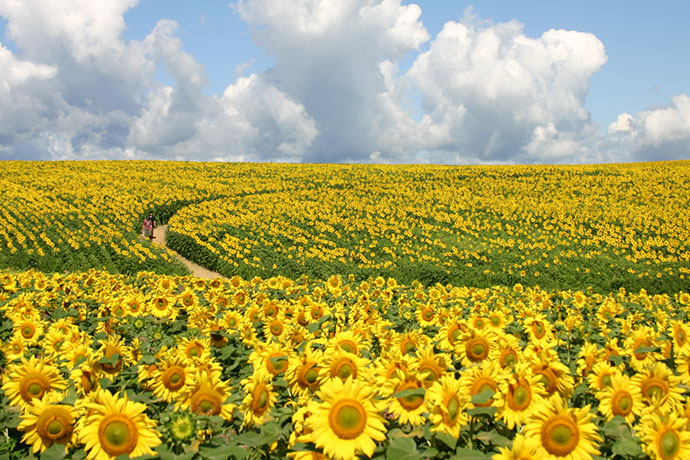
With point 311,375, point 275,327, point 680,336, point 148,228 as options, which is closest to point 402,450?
point 311,375

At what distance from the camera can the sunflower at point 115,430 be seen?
93.4 inches

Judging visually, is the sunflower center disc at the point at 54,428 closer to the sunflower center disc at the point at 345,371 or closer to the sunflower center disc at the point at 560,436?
the sunflower center disc at the point at 345,371

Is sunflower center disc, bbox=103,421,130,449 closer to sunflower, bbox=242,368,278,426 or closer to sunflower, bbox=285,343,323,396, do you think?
sunflower, bbox=242,368,278,426

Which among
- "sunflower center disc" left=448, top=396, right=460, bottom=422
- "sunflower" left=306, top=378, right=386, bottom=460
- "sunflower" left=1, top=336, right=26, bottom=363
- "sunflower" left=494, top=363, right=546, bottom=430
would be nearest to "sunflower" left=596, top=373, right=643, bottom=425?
"sunflower" left=494, top=363, right=546, bottom=430

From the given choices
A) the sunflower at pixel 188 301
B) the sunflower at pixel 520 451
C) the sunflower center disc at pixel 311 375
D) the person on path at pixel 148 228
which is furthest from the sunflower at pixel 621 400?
the person on path at pixel 148 228

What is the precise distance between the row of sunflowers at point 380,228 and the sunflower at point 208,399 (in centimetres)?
1929

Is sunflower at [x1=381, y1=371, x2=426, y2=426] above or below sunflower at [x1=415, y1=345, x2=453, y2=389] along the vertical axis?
below

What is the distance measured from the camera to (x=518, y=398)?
2.44m

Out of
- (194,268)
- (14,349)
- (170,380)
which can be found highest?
(170,380)

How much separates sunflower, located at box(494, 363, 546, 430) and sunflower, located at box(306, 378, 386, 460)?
71cm

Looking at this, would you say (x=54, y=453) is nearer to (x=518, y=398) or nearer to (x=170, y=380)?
(x=170, y=380)

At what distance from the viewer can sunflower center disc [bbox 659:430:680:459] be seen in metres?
2.03

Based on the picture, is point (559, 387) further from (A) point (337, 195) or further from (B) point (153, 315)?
(A) point (337, 195)

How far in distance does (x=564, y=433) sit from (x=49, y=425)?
2.87 meters
